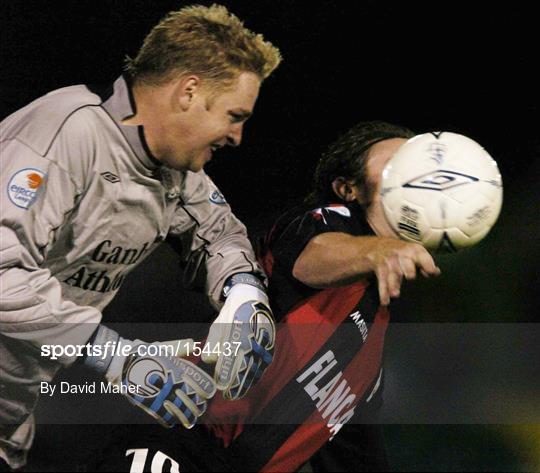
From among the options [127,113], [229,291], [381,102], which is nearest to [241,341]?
[229,291]

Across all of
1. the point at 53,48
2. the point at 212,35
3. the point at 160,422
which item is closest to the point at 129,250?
the point at 160,422

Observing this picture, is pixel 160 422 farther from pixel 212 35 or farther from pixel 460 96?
pixel 460 96

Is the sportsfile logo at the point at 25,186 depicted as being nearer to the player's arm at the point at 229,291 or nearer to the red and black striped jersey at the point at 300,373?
the player's arm at the point at 229,291

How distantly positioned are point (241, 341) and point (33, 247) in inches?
19.8

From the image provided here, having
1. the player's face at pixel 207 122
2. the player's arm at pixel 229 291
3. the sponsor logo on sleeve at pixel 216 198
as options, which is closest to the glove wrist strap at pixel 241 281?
the player's arm at pixel 229 291

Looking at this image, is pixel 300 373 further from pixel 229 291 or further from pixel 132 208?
pixel 132 208

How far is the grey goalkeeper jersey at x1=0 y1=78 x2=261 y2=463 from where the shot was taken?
1.69 meters

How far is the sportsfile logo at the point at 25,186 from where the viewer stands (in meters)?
1.67

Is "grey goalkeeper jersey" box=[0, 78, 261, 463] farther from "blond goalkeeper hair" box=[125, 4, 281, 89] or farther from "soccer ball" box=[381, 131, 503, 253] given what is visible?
"soccer ball" box=[381, 131, 503, 253]

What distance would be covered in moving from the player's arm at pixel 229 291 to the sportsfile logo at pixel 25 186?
1.37 feet

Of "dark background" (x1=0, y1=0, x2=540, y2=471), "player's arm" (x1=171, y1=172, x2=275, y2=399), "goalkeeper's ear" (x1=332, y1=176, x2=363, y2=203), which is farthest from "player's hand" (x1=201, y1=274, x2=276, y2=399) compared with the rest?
"dark background" (x1=0, y1=0, x2=540, y2=471)

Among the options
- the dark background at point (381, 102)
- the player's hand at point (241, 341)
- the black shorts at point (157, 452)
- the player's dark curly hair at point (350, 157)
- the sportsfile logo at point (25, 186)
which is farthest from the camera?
the dark background at point (381, 102)

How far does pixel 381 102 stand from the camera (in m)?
2.75

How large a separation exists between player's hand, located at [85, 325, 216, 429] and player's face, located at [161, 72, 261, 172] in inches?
15.9
